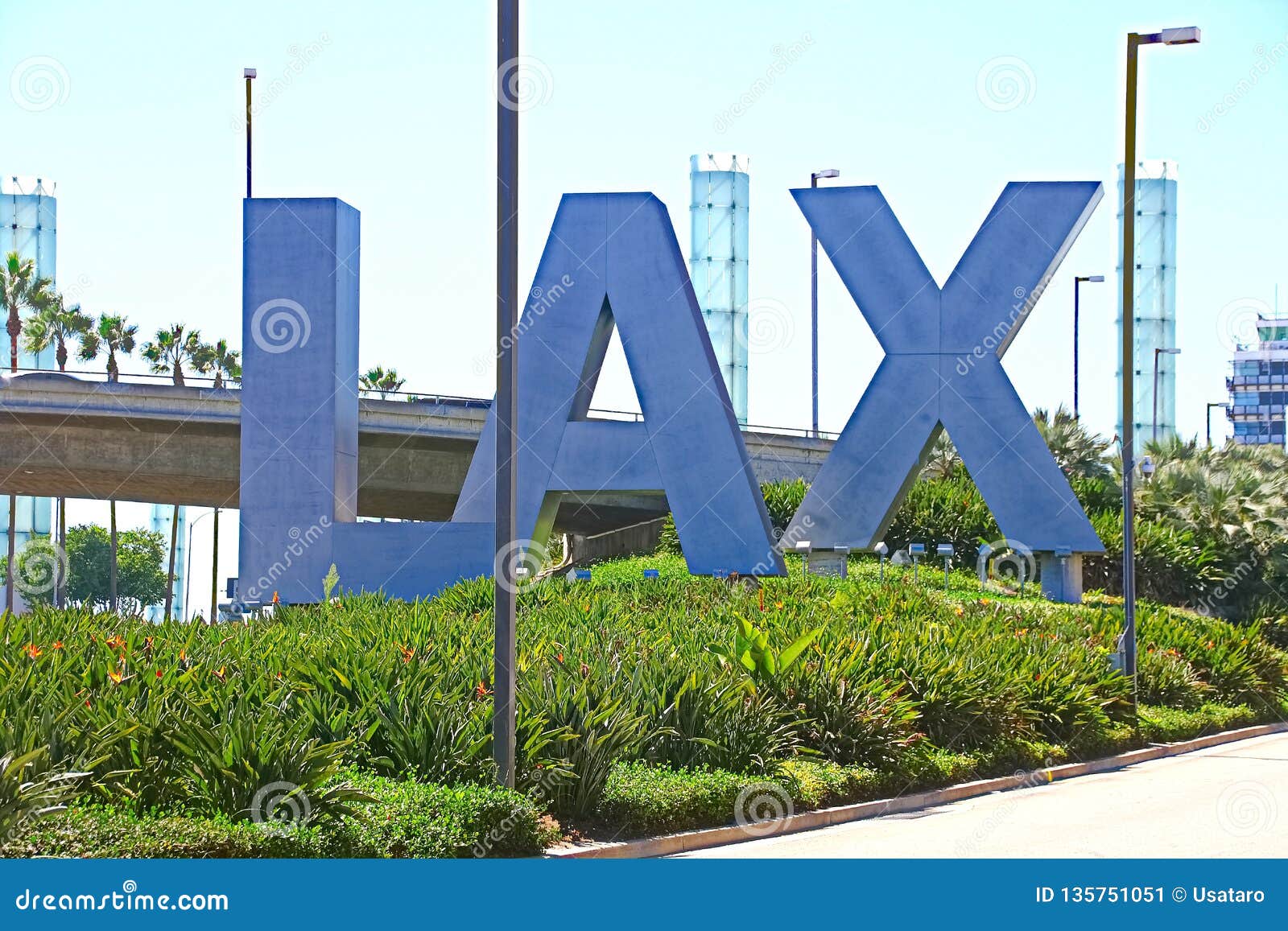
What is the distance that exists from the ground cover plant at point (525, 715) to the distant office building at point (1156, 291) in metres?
43.1

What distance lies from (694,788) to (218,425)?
26.5m

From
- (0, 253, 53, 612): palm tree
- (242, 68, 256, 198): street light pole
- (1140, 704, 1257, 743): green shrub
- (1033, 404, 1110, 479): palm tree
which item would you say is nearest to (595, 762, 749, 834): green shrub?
(1140, 704, 1257, 743): green shrub

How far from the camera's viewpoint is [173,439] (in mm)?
37906

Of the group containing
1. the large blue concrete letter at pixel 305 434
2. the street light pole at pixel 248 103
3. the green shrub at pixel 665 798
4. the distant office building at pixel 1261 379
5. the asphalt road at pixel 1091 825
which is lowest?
the asphalt road at pixel 1091 825

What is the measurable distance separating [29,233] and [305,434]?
4400 cm

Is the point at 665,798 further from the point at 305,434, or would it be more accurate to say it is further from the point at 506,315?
the point at 305,434

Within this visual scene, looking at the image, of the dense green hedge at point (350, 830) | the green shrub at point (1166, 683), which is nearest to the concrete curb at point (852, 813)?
the dense green hedge at point (350, 830)

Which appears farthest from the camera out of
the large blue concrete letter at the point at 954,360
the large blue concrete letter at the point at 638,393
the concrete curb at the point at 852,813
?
the large blue concrete letter at the point at 954,360

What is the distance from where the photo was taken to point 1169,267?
66.5 m

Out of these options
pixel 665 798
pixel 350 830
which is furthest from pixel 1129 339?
pixel 350 830

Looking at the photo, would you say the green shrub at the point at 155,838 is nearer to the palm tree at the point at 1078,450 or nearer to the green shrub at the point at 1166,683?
the green shrub at the point at 1166,683

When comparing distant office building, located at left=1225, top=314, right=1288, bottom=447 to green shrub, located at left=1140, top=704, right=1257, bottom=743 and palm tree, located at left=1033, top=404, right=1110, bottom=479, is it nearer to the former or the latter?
palm tree, located at left=1033, top=404, right=1110, bottom=479

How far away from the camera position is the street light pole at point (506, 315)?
Result: 11930mm

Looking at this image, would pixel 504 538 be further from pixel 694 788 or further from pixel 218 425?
pixel 218 425
